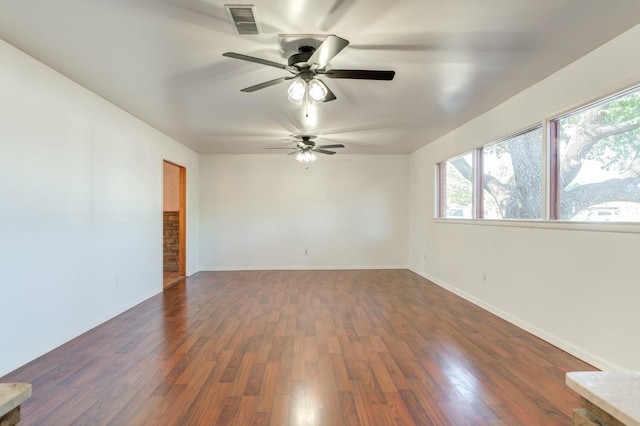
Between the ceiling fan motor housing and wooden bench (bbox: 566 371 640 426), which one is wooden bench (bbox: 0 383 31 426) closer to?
wooden bench (bbox: 566 371 640 426)

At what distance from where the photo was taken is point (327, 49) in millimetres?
2068

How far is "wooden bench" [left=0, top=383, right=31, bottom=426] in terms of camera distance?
71 centimetres

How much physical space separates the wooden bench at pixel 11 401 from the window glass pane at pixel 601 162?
3477mm

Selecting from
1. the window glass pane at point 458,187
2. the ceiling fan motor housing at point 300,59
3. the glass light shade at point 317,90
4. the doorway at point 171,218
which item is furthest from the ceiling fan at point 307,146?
the doorway at point 171,218

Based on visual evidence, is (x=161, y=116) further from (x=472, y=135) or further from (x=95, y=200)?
(x=472, y=135)

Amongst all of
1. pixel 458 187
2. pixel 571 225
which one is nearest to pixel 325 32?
pixel 571 225

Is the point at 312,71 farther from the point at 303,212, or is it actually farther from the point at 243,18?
the point at 303,212

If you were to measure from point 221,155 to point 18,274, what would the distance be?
16.0ft

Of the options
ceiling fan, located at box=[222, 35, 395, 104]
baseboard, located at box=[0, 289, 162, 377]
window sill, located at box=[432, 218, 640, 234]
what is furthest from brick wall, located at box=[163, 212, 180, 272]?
window sill, located at box=[432, 218, 640, 234]

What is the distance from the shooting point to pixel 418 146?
21.2 ft

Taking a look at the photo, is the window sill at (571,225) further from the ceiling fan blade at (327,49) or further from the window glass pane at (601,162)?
the ceiling fan blade at (327,49)

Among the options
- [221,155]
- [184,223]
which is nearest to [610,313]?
[184,223]

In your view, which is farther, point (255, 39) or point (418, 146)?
point (418, 146)

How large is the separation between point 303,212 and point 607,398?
21.8ft
